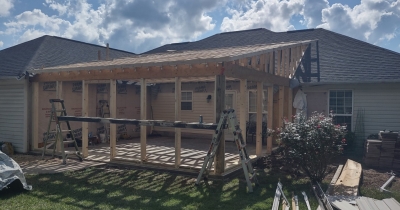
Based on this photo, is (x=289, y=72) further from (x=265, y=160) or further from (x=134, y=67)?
(x=134, y=67)

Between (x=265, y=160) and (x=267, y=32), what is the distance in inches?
342

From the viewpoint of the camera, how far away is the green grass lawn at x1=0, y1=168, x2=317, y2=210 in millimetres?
5270

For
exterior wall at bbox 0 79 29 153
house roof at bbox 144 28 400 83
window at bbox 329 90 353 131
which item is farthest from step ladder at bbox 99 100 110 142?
window at bbox 329 90 353 131

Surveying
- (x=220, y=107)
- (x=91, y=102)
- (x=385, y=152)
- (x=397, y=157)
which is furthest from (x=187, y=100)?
(x=397, y=157)

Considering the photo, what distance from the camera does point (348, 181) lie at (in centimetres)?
641

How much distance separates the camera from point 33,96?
389 inches

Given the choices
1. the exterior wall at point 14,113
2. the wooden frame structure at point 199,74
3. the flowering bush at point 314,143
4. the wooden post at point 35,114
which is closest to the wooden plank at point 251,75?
the wooden frame structure at point 199,74

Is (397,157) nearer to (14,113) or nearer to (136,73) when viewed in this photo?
(136,73)

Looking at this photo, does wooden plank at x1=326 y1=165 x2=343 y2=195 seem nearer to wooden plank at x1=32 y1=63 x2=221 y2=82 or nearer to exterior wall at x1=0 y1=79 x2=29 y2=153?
wooden plank at x1=32 y1=63 x2=221 y2=82

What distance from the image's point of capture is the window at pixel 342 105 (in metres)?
10.9

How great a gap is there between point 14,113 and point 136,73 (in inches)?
187

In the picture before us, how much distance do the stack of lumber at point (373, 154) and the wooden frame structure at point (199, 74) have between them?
2.55 metres

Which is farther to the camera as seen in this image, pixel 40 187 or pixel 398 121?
pixel 398 121

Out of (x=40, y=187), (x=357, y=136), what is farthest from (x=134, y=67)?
(x=357, y=136)
